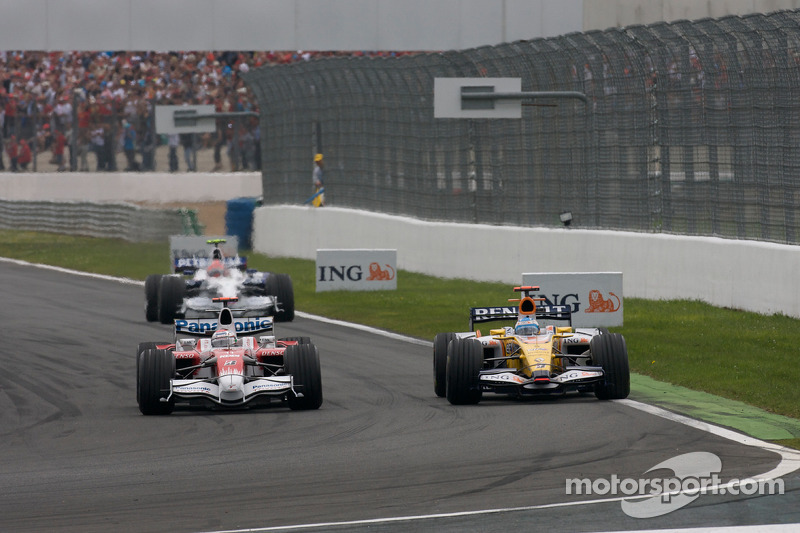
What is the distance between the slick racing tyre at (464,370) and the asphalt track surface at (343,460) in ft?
0.42

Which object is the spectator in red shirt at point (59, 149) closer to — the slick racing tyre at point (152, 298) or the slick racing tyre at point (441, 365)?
the slick racing tyre at point (152, 298)

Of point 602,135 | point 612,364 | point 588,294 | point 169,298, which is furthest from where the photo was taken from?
point 602,135

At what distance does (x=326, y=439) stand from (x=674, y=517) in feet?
11.5

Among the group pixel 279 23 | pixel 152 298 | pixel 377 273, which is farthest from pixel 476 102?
pixel 279 23

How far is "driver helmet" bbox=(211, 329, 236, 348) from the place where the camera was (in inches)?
474

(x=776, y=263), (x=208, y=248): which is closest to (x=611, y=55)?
(x=776, y=263)

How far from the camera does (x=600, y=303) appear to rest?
1644cm

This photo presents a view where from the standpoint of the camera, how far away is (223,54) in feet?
148

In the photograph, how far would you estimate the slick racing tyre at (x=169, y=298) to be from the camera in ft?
61.9

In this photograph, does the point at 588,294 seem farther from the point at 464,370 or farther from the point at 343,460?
the point at 343,460

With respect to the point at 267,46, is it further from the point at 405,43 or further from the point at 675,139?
the point at 675,139

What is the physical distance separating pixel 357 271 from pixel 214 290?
4975 millimetres

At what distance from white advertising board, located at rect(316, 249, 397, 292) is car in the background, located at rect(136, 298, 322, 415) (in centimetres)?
1049

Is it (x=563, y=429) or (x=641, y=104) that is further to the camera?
(x=641, y=104)
